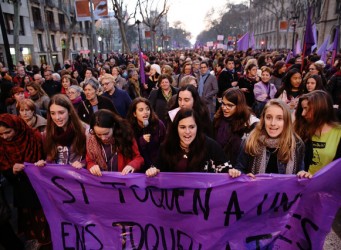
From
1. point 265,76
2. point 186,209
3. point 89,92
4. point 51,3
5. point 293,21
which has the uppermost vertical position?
point 51,3

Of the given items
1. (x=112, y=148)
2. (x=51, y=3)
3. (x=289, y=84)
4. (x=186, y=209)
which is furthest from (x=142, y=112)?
(x=51, y=3)

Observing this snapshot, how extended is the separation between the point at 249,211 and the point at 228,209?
0.63 feet

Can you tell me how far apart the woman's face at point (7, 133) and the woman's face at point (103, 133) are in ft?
2.83

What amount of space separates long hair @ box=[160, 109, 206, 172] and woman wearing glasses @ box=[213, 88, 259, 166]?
0.62 metres

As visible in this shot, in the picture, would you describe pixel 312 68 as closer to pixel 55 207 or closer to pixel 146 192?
pixel 146 192

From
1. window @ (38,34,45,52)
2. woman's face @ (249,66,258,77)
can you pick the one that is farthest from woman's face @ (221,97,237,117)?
window @ (38,34,45,52)

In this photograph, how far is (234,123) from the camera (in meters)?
3.21

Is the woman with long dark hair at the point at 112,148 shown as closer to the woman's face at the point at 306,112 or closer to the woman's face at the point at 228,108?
the woman's face at the point at 228,108

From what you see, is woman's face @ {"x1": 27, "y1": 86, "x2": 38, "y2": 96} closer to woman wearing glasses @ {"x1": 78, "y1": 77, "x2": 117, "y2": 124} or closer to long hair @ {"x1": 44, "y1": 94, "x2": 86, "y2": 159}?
woman wearing glasses @ {"x1": 78, "y1": 77, "x2": 117, "y2": 124}

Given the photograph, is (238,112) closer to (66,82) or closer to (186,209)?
(186,209)

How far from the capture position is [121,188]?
8.91ft

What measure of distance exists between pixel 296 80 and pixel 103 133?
12.3ft

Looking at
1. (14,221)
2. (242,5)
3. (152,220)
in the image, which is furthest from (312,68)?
(242,5)

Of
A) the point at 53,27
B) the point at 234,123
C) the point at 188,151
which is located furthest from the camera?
the point at 53,27
